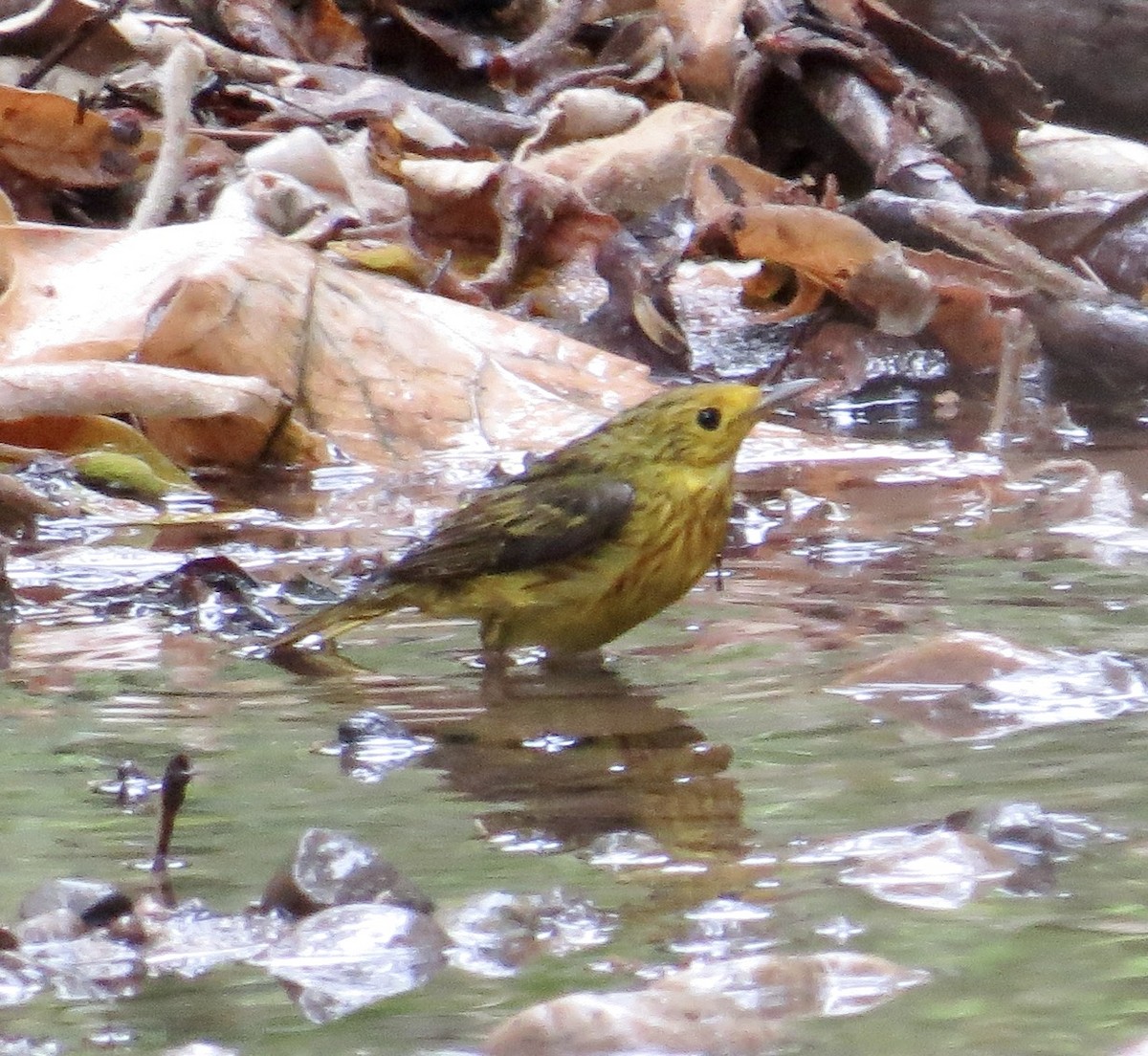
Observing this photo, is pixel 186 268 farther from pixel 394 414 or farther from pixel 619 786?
pixel 619 786

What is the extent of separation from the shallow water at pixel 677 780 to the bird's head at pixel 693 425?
0.96 feet

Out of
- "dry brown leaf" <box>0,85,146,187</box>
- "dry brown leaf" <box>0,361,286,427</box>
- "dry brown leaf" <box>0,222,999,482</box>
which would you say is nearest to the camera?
"dry brown leaf" <box>0,361,286,427</box>

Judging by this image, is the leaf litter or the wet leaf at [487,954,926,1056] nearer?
the wet leaf at [487,954,926,1056]

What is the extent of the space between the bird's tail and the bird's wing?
0.05 m

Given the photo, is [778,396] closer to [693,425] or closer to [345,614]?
[693,425]

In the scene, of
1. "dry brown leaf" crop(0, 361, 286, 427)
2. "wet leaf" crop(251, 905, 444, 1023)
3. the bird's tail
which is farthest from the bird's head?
"wet leaf" crop(251, 905, 444, 1023)

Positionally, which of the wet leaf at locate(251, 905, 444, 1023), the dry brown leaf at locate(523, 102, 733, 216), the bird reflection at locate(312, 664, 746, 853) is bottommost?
the bird reflection at locate(312, 664, 746, 853)

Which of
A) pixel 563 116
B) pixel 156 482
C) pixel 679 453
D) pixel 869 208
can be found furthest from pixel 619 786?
pixel 563 116

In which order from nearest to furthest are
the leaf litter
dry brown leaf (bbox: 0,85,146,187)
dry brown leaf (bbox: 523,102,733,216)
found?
the leaf litter
dry brown leaf (bbox: 0,85,146,187)
dry brown leaf (bbox: 523,102,733,216)

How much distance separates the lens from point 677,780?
131 inches

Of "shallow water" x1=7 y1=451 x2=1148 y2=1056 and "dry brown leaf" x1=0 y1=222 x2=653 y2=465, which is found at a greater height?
"dry brown leaf" x1=0 y1=222 x2=653 y2=465

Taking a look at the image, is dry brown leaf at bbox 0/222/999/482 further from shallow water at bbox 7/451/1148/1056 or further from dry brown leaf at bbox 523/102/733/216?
dry brown leaf at bbox 523/102/733/216

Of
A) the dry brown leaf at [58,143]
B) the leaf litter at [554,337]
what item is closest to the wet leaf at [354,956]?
the leaf litter at [554,337]

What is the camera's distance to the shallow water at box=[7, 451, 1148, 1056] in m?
2.29
